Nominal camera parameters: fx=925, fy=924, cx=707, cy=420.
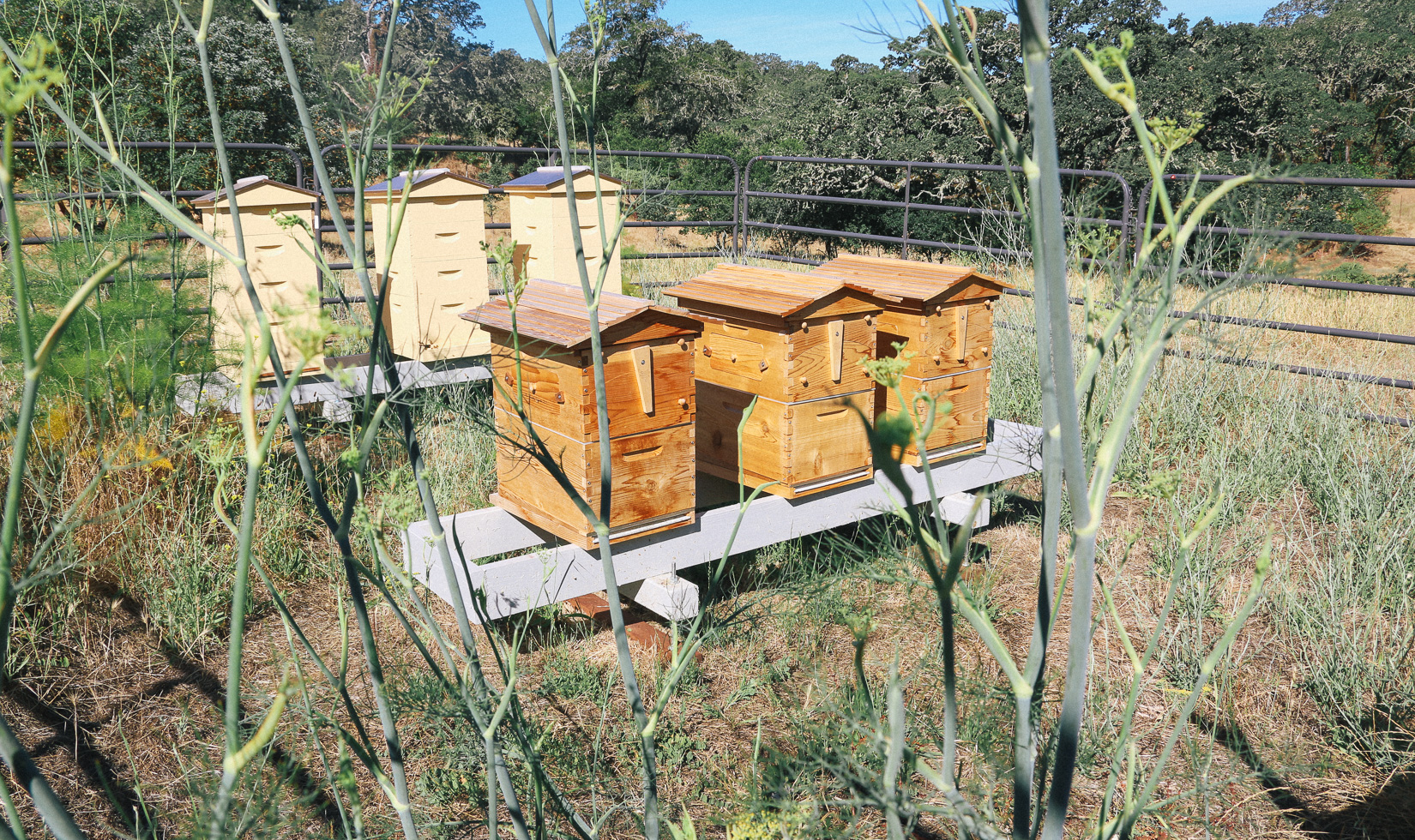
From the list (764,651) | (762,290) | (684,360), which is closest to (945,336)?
(762,290)

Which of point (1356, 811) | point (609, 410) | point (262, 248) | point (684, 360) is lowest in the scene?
point (1356, 811)

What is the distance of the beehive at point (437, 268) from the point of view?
4422mm

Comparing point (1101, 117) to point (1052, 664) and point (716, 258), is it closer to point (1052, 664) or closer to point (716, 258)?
point (716, 258)

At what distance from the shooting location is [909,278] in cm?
369

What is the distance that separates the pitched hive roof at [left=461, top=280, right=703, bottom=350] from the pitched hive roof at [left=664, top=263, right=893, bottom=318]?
1.20 ft

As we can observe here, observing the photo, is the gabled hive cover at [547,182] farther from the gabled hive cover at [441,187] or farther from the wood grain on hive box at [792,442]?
the wood grain on hive box at [792,442]

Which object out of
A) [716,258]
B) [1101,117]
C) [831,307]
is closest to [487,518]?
[831,307]

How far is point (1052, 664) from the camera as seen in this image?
2.97 m

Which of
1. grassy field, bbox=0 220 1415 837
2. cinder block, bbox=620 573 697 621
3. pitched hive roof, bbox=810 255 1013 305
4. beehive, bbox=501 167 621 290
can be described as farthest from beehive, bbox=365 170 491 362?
cinder block, bbox=620 573 697 621

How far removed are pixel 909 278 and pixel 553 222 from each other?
211 cm

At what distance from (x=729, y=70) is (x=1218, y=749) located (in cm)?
3006

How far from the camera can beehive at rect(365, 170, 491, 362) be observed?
4.42 meters

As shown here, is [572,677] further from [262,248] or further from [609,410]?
[262,248]

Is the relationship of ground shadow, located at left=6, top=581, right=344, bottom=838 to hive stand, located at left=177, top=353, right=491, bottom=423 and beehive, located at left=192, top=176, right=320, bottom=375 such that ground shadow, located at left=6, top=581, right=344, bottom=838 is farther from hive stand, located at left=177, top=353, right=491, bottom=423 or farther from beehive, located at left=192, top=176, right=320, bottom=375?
beehive, located at left=192, top=176, right=320, bottom=375
